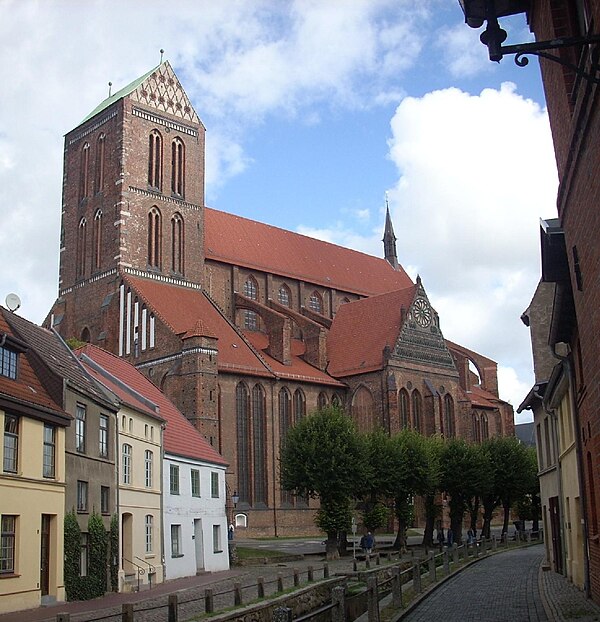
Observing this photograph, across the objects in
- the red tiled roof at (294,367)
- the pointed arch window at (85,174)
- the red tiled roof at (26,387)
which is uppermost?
the pointed arch window at (85,174)

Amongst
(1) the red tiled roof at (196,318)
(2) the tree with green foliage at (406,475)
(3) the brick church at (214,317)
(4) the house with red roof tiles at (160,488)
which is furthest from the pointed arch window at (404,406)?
(4) the house with red roof tiles at (160,488)

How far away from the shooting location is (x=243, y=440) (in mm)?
51500

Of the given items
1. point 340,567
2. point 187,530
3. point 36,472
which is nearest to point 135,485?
point 187,530

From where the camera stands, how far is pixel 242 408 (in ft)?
170

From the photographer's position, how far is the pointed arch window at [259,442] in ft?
168

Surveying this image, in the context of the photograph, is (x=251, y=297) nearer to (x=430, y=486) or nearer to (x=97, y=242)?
(x=97, y=242)

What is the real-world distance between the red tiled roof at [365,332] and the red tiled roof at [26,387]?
3821cm

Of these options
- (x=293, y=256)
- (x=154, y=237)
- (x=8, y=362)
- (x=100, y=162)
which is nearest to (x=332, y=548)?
(x=8, y=362)

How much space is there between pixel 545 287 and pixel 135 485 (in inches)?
554

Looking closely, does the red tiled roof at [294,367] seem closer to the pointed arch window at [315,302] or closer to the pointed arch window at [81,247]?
the pointed arch window at [315,302]

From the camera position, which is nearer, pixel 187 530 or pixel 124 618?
pixel 124 618

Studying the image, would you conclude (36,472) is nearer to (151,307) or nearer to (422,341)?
(151,307)

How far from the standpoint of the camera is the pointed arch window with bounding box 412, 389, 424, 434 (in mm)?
58594

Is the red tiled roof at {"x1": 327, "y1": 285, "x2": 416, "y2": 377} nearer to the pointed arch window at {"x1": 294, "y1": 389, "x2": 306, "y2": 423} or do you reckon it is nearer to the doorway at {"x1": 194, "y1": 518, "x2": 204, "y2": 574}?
the pointed arch window at {"x1": 294, "y1": 389, "x2": 306, "y2": 423}
